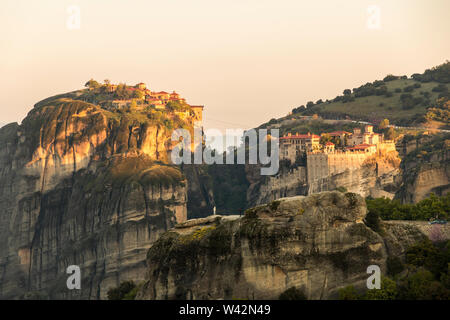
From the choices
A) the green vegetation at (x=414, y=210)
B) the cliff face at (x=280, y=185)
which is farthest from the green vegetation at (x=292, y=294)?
the cliff face at (x=280, y=185)

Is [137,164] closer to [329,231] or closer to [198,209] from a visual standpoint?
[198,209]

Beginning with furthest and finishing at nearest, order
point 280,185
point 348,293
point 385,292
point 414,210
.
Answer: point 280,185 < point 414,210 < point 348,293 < point 385,292

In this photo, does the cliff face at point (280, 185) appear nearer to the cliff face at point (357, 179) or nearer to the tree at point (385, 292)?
the cliff face at point (357, 179)

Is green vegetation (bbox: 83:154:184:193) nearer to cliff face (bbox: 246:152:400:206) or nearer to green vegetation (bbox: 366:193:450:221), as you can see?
cliff face (bbox: 246:152:400:206)

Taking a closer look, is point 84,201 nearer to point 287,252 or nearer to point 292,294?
point 287,252

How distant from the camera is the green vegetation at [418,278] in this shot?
82.4m

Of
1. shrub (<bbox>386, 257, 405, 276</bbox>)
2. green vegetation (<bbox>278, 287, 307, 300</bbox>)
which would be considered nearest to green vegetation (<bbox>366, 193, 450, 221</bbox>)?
shrub (<bbox>386, 257, 405, 276</bbox>)

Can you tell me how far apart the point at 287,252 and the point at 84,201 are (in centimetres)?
10492

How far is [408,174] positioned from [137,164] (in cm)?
5962

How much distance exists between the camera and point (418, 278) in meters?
84.7

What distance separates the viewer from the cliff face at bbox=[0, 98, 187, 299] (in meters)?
176

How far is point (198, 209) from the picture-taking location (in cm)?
19812

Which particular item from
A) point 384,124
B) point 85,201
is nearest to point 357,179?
point 384,124
